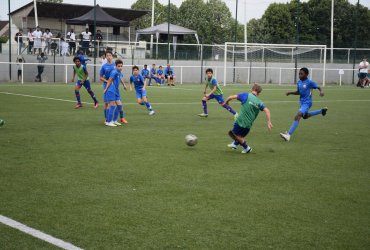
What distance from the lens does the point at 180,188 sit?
325 inches

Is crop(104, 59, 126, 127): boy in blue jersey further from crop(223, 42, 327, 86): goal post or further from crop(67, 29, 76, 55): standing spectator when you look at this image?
crop(223, 42, 327, 86): goal post

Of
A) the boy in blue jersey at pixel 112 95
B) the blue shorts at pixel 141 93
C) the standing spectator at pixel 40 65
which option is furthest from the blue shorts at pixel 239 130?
the standing spectator at pixel 40 65

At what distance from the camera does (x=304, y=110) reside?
1483 centimetres

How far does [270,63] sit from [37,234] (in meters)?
43.7

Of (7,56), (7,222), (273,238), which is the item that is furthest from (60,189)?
(7,56)

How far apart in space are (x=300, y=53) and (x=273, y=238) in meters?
42.5

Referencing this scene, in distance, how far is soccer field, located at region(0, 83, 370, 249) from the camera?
6.11m

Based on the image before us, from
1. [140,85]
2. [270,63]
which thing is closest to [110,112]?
[140,85]

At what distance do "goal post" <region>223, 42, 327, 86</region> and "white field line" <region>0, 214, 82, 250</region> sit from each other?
134ft

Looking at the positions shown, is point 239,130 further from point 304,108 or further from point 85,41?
point 85,41

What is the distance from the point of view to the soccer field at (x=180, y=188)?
6105 mm

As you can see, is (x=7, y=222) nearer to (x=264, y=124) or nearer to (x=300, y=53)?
(x=264, y=124)

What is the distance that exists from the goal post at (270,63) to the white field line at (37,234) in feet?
134

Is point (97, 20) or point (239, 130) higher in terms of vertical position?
point (97, 20)
